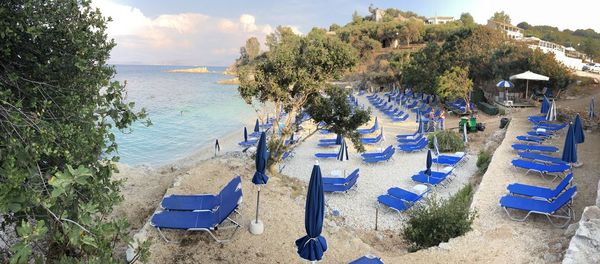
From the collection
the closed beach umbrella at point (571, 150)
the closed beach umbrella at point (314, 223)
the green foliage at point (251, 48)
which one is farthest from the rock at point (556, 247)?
the green foliage at point (251, 48)

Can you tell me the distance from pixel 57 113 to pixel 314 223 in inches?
126

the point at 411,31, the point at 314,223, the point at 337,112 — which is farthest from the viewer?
the point at 411,31

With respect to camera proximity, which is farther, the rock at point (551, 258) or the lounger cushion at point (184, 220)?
the lounger cushion at point (184, 220)

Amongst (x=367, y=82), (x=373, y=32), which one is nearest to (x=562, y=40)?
(x=373, y=32)

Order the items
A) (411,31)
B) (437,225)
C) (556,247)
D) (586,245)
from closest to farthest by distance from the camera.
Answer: (586,245)
(556,247)
(437,225)
(411,31)

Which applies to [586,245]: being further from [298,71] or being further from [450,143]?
[450,143]

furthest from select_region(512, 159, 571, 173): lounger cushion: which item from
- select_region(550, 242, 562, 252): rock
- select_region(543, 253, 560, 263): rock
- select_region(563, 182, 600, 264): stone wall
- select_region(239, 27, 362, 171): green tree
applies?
select_region(543, 253, 560, 263): rock

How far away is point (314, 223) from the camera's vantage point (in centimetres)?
505

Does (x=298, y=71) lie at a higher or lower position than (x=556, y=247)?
higher

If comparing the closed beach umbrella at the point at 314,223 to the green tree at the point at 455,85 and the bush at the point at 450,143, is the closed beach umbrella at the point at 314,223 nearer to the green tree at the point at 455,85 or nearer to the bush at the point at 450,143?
the bush at the point at 450,143

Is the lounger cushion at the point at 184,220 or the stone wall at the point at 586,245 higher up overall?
the stone wall at the point at 586,245

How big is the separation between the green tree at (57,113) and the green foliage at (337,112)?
7.28m

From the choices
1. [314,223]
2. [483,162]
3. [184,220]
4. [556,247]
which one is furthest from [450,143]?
[314,223]

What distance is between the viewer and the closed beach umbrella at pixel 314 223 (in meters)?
5.00
